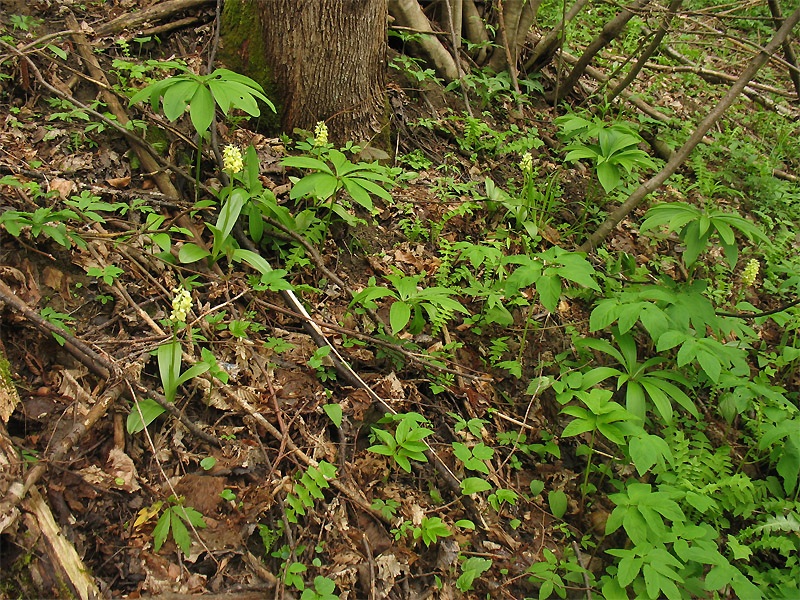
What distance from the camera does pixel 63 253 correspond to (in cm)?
269

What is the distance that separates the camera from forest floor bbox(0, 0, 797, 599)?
212cm

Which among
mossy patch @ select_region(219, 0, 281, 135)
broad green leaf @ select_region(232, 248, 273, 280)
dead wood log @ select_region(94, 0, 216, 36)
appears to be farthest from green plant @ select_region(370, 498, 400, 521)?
dead wood log @ select_region(94, 0, 216, 36)

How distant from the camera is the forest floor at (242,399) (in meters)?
2.12

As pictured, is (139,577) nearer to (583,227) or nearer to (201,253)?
(201,253)

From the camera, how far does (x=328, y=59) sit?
11.8 feet

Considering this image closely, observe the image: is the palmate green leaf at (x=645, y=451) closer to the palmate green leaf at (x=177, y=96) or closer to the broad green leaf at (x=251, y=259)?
the broad green leaf at (x=251, y=259)

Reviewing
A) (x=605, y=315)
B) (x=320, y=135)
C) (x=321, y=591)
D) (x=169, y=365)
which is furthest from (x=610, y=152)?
(x=321, y=591)

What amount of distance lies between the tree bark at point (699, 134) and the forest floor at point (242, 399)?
703mm

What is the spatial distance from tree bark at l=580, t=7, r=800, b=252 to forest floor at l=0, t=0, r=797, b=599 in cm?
70

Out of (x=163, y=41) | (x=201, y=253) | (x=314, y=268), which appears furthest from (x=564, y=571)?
(x=163, y=41)

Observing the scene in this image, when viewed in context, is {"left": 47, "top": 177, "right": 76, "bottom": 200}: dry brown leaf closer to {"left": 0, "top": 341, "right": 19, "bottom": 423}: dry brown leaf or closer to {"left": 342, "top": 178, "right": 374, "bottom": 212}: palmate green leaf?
{"left": 0, "top": 341, "right": 19, "bottom": 423}: dry brown leaf

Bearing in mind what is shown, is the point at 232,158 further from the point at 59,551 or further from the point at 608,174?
the point at 608,174

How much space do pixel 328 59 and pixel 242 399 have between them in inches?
93.0

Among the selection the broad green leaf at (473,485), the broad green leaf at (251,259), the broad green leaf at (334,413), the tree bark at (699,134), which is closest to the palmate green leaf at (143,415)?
the broad green leaf at (334,413)
